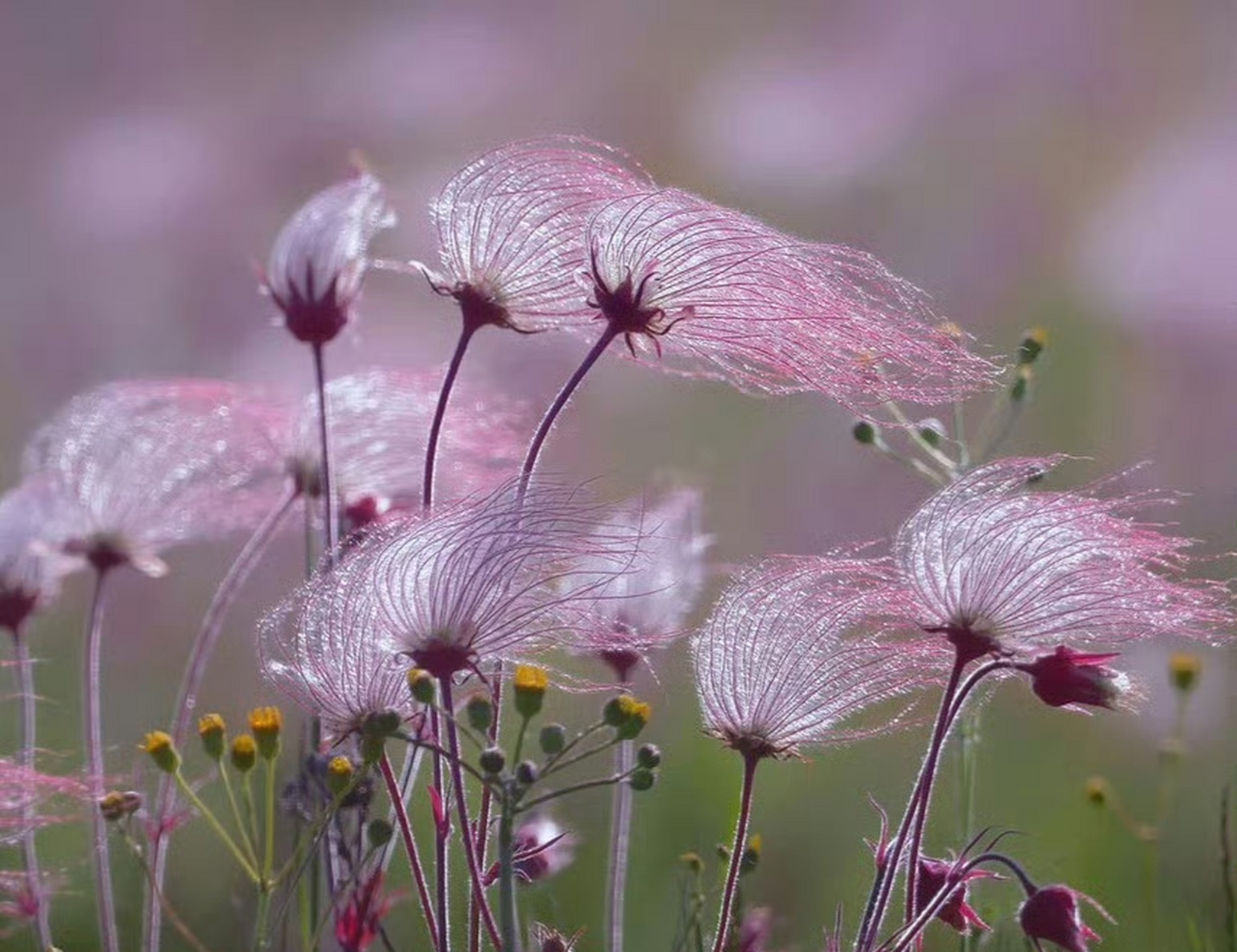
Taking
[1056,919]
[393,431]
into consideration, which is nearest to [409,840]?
[1056,919]

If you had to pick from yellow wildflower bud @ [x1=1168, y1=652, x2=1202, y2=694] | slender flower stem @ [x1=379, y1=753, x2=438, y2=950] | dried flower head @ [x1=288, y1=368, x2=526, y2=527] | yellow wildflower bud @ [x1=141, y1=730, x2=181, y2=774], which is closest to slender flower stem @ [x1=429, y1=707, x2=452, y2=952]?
slender flower stem @ [x1=379, y1=753, x2=438, y2=950]

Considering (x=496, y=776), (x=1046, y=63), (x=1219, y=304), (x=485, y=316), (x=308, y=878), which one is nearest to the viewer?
(x=496, y=776)

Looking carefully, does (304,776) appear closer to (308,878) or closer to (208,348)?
(308,878)

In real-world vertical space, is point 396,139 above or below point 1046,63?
below

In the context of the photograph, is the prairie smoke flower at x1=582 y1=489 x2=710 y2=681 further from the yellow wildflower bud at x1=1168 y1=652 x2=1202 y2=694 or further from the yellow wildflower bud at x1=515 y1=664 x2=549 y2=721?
the yellow wildflower bud at x1=1168 y1=652 x2=1202 y2=694

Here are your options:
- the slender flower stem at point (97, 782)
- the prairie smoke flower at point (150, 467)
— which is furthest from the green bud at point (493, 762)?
the prairie smoke flower at point (150, 467)

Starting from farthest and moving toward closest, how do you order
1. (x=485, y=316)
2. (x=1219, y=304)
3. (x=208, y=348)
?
(x=208, y=348)
(x=1219, y=304)
(x=485, y=316)

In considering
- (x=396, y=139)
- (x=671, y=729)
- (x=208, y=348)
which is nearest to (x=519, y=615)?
(x=671, y=729)

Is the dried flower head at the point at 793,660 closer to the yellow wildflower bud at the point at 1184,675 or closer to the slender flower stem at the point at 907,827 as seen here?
the slender flower stem at the point at 907,827

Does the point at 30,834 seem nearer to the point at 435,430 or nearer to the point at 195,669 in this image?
the point at 195,669
